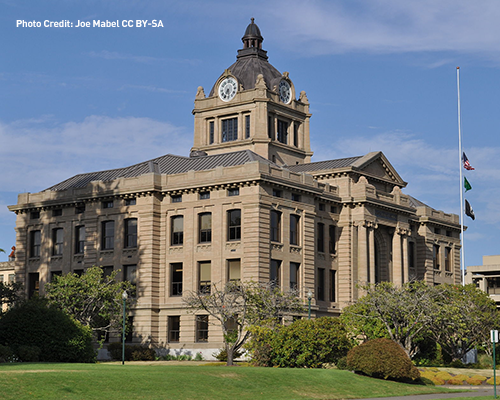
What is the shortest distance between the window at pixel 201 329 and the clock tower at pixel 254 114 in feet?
78.4

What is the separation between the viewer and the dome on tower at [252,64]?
3568 inches

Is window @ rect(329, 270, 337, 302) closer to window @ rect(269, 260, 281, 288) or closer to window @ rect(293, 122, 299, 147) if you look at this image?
window @ rect(269, 260, 281, 288)

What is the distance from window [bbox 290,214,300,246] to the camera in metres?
69.8

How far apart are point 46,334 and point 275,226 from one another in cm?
2319

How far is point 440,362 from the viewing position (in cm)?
7075

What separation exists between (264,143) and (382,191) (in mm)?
13393

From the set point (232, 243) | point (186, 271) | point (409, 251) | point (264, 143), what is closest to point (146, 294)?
point (186, 271)

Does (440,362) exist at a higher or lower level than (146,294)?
lower

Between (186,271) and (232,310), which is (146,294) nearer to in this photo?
(186,271)

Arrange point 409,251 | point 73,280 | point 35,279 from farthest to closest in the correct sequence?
point 409,251, point 35,279, point 73,280

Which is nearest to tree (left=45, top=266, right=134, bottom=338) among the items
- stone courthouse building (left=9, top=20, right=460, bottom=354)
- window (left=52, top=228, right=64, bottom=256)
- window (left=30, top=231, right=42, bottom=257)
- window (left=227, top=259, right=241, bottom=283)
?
stone courthouse building (left=9, top=20, right=460, bottom=354)

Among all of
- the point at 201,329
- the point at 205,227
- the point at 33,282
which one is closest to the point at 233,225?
the point at 205,227

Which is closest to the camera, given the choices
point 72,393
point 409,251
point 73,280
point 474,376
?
point 72,393

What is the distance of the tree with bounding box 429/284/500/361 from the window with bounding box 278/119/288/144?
25.7 metres
